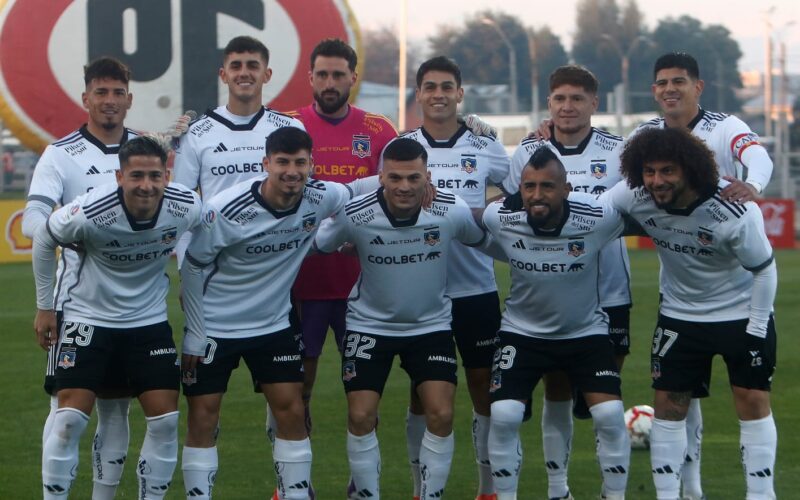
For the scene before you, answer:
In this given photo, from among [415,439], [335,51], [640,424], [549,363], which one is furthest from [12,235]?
[549,363]

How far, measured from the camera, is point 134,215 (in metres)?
6.68

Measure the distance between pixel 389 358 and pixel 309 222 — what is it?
2.87 feet

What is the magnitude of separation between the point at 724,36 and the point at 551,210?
294 ft

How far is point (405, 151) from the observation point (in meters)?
7.11

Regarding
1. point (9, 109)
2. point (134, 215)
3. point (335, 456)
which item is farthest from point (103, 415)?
point (9, 109)

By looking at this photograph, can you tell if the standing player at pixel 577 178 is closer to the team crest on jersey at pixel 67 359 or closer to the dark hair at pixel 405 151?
the dark hair at pixel 405 151

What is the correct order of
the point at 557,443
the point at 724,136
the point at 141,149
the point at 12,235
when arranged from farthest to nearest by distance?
the point at 12,235
the point at 557,443
the point at 724,136
the point at 141,149

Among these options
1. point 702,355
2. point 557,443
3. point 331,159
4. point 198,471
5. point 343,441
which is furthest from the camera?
point 343,441

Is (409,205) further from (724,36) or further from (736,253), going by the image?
(724,36)

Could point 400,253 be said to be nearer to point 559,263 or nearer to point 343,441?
point 559,263

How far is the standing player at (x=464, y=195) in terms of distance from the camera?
7.77 meters

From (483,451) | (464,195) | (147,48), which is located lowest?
(483,451)

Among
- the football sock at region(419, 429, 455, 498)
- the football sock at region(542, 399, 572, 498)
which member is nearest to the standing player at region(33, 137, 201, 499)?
the football sock at region(419, 429, 455, 498)

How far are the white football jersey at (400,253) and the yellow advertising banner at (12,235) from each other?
61.0 feet
